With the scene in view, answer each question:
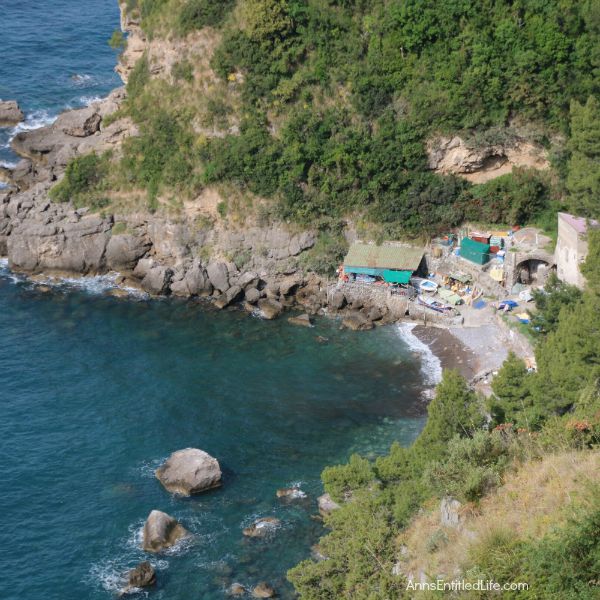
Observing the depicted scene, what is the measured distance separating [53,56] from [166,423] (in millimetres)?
61640

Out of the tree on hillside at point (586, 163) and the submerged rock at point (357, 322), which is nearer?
the tree on hillside at point (586, 163)

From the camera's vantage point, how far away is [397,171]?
66.8 metres

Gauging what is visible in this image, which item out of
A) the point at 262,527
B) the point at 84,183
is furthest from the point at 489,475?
the point at 84,183

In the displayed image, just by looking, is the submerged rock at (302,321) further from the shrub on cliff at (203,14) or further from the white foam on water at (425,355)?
the shrub on cliff at (203,14)

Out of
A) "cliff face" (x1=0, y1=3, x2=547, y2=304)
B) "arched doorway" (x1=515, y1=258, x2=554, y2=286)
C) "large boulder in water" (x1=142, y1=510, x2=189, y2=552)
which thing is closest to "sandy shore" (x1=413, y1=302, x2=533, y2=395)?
"arched doorway" (x1=515, y1=258, x2=554, y2=286)

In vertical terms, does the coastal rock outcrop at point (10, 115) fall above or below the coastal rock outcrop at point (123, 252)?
above

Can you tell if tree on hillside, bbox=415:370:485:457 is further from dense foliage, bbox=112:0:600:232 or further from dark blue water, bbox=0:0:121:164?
dark blue water, bbox=0:0:121:164

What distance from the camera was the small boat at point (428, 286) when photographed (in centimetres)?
6344

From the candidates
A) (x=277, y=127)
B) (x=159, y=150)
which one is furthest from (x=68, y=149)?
(x=277, y=127)

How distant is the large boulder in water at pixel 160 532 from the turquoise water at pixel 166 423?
0.57m

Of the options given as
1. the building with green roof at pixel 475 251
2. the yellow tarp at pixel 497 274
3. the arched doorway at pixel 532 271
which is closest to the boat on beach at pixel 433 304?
the yellow tarp at pixel 497 274

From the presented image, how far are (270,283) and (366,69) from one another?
58.2ft

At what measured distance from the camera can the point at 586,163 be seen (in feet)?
191

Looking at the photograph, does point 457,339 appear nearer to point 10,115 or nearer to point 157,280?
point 157,280
